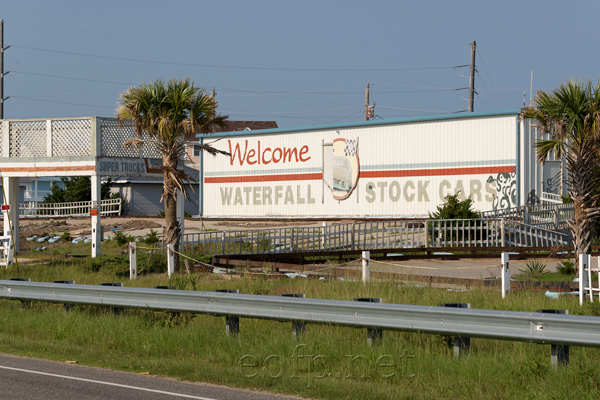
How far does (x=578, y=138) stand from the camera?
2008cm

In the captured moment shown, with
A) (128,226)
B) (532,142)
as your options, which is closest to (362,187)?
(532,142)

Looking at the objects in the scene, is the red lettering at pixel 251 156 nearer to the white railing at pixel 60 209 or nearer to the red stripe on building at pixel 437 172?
the red stripe on building at pixel 437 172

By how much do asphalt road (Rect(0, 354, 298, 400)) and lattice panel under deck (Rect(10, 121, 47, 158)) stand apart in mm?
18981

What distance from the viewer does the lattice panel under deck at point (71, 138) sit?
2700cm

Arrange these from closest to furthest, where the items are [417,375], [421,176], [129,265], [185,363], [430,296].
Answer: [417,375], [185,363], [430,296], [129,265], [421,176]

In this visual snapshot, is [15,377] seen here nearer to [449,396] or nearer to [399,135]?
[449,396]

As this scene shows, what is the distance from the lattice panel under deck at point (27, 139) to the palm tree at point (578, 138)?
675 inches

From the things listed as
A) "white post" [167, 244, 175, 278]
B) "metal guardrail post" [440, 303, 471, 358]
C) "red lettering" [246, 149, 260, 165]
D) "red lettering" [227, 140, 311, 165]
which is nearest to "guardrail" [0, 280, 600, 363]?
"metal guardrail post" [440, 303, 471, 358]

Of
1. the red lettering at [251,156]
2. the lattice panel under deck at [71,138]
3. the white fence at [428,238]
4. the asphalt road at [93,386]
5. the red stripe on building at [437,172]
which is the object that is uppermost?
the red lettering at [251,156]

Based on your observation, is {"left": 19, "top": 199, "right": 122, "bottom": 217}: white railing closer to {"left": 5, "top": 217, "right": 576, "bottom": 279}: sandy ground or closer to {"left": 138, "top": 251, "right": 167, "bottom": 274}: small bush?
{"left": 5, "top": 217, "right": 576, "bottom": 279}: sandy ground

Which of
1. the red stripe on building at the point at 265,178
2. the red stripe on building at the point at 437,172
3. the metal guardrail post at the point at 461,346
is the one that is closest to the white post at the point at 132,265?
the metal guardrail post at the point at 461,346

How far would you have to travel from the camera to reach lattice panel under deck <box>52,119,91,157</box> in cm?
2700

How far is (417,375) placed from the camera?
9062 mm

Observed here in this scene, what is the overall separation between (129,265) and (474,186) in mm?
20126
